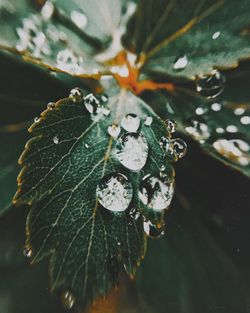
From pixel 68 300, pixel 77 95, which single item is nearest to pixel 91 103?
pixel 77 95

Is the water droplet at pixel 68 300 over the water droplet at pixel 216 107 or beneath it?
beneath

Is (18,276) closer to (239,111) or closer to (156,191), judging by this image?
(156,191)

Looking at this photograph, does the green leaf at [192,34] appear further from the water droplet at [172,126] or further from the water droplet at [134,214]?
the water droplet at [134,214]

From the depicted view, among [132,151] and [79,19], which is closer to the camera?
[132,151]

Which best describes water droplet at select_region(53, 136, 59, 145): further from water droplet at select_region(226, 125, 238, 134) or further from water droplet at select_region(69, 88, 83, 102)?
water droplet at select_region(226, 125, 238, 134)

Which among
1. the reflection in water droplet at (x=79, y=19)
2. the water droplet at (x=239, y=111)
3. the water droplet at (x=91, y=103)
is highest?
the reflection in water droplet at (x=79, y=19)

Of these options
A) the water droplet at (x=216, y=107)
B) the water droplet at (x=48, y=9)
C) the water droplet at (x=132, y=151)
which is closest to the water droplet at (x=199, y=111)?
the water droplet at (x=216, y=107)

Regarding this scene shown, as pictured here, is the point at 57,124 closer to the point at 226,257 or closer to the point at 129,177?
the point at 129,177

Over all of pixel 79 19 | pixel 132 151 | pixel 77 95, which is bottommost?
pixel 132 151
